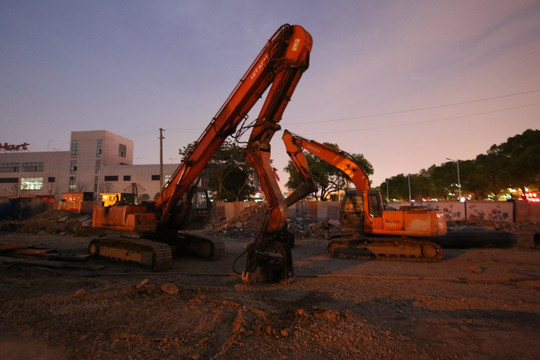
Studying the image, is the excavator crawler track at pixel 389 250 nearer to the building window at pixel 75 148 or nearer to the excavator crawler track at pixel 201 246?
the excavator crawler track at pixel 201 246

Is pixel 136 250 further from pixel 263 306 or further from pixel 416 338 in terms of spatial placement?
pixel 416 338

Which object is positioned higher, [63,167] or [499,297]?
[63,167]

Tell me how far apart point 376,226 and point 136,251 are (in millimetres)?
7919

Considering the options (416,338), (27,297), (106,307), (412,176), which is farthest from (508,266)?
(412,176)

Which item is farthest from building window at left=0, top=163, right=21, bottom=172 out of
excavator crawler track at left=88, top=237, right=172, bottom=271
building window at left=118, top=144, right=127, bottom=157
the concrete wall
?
excavator crawler track at left=88, top=237, right=172, bottom=271

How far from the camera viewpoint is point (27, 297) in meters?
5.56

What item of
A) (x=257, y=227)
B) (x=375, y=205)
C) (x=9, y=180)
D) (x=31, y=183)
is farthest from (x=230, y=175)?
(x=9, y=180)

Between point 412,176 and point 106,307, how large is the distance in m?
78.6

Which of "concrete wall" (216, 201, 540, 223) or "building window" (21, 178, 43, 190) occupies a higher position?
"building window" (21, 178, 43, 190)

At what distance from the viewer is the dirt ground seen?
3.61 meters

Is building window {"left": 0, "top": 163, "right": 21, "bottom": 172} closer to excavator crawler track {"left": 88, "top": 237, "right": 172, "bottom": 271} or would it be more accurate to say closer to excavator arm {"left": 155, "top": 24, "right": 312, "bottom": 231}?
excavator crawler track {"left": 88, "top": 237, "right": 172, "bottom": 271}

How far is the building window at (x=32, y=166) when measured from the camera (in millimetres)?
55344

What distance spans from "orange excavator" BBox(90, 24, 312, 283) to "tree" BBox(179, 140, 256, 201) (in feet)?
77.9

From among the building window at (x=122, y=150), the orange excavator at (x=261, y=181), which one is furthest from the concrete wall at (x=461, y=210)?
the building window at (x=122, y=150)
